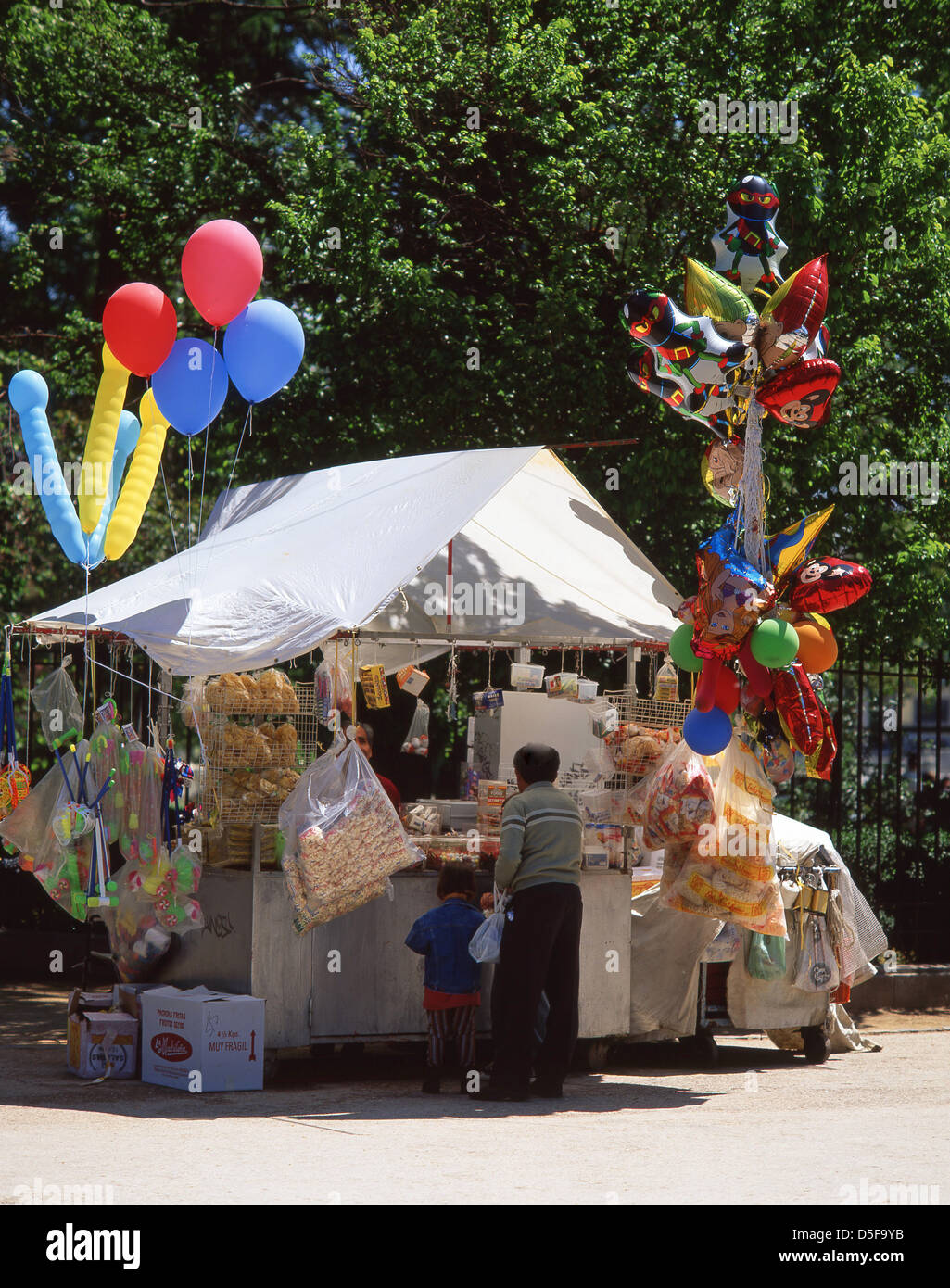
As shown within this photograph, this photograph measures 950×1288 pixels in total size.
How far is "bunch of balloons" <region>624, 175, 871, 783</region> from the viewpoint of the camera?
7977 millimetres

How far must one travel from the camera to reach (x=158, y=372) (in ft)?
29.2

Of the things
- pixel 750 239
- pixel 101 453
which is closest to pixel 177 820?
pixel 101 453

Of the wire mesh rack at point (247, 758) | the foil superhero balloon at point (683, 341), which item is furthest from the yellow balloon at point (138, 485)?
the foil superhero balloon at point (683, 341)

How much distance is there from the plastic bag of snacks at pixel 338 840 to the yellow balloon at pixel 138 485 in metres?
1.78

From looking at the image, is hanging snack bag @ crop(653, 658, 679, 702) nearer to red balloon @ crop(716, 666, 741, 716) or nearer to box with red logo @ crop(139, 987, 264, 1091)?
red balloon @ crop(716, 666, 741, 716)

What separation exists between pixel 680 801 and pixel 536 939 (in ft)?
3.44

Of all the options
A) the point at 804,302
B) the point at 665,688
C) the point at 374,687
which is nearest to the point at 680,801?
the point at 665,688

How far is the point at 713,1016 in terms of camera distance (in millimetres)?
9555

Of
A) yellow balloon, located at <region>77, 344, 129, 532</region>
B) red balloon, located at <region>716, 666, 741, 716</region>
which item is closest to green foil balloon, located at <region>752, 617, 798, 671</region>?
red balloon, located at <region>716, 666, 741, 716</region>

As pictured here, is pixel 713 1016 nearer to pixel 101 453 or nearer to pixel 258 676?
pixel 258 676

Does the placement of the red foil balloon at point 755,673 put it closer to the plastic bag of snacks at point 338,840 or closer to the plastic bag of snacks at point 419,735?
the plastic bag of snacks at point 338,840

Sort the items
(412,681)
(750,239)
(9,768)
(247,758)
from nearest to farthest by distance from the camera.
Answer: (750,239) → (247,758) → (9,768) → (412,681)

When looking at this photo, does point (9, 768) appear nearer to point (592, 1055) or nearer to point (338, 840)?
point (338, 840)
